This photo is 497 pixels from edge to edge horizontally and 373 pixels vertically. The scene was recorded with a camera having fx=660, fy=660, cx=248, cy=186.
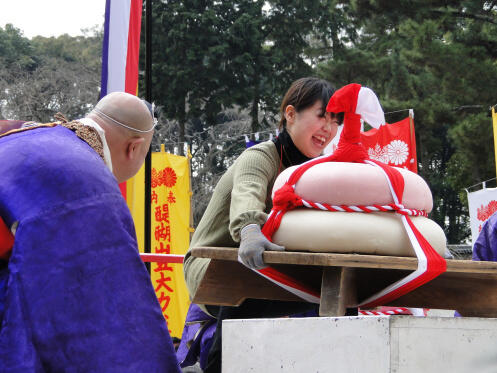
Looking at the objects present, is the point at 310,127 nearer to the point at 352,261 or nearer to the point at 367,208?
the point at 367,208

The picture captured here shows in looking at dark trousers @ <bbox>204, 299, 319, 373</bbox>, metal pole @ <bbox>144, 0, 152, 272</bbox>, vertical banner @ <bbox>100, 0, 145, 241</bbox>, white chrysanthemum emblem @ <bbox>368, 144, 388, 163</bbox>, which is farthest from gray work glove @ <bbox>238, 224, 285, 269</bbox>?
white chrysanthemum emblem @ <bbox>368, 144, 388, 163</bbox>

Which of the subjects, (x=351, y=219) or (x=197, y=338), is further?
(x=197, y=338)

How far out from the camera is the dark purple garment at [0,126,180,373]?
4.29 ft

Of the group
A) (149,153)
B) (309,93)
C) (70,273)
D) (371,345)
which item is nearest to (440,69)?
(149,153)

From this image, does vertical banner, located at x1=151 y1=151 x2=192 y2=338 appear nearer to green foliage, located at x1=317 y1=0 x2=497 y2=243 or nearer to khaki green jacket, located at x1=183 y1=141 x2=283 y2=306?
green foliage, located at x1=317 y1=0 x2=497 y2=243

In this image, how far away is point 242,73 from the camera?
1869 centimetres

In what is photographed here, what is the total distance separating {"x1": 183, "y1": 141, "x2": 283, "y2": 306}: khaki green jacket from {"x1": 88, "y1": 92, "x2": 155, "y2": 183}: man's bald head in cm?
35

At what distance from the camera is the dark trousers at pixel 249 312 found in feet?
7.38

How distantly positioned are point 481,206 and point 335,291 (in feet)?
27.3

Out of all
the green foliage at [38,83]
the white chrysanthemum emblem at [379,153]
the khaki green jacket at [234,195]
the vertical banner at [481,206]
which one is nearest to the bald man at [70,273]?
the khaki green jacket at [234,195]

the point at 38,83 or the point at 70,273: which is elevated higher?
the point at 38,83

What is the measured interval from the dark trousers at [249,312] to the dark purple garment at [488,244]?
4.14ft

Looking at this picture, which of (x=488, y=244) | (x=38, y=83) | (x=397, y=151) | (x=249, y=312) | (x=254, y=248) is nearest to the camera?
(x=254, y=248)

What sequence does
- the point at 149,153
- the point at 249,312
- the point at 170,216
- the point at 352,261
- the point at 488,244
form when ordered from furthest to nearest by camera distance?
the point at 170,216
the point at 149,153
the point at 488,244
the point at 249,312
the point at 352,261
